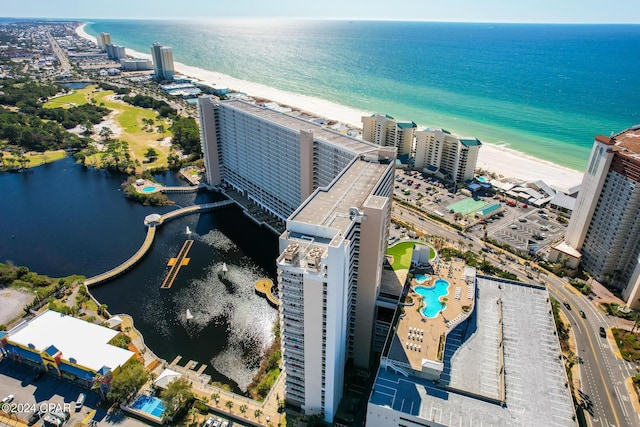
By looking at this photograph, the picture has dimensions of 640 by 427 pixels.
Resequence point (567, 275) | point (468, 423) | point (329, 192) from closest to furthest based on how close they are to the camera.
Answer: point (468, 423)
point (329, 192)
point (567, 275)

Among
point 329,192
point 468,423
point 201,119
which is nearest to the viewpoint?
point 468,423

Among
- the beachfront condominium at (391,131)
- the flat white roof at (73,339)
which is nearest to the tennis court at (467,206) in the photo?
the beachfront condominium at (391,131)

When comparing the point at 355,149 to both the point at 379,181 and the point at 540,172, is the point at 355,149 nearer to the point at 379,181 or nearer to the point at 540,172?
the point at 379,181

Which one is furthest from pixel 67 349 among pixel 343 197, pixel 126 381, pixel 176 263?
pixel 343 197

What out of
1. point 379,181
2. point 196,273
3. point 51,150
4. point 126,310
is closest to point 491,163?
point 379,181

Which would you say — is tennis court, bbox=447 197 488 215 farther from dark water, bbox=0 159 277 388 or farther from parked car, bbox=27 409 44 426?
parked car, bbox=27 409 44 426

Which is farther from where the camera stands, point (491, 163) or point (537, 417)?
point (491, 163)

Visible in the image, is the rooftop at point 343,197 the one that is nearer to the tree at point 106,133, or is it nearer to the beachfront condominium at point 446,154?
the beachfront condominium at point 446,154

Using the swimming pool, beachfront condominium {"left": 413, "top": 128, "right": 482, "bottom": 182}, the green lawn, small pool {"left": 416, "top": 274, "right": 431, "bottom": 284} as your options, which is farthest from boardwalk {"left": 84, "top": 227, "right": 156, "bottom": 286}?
beachfront condominium {"left": 413, "top": 128, "right": 482, "bottom": 182}
